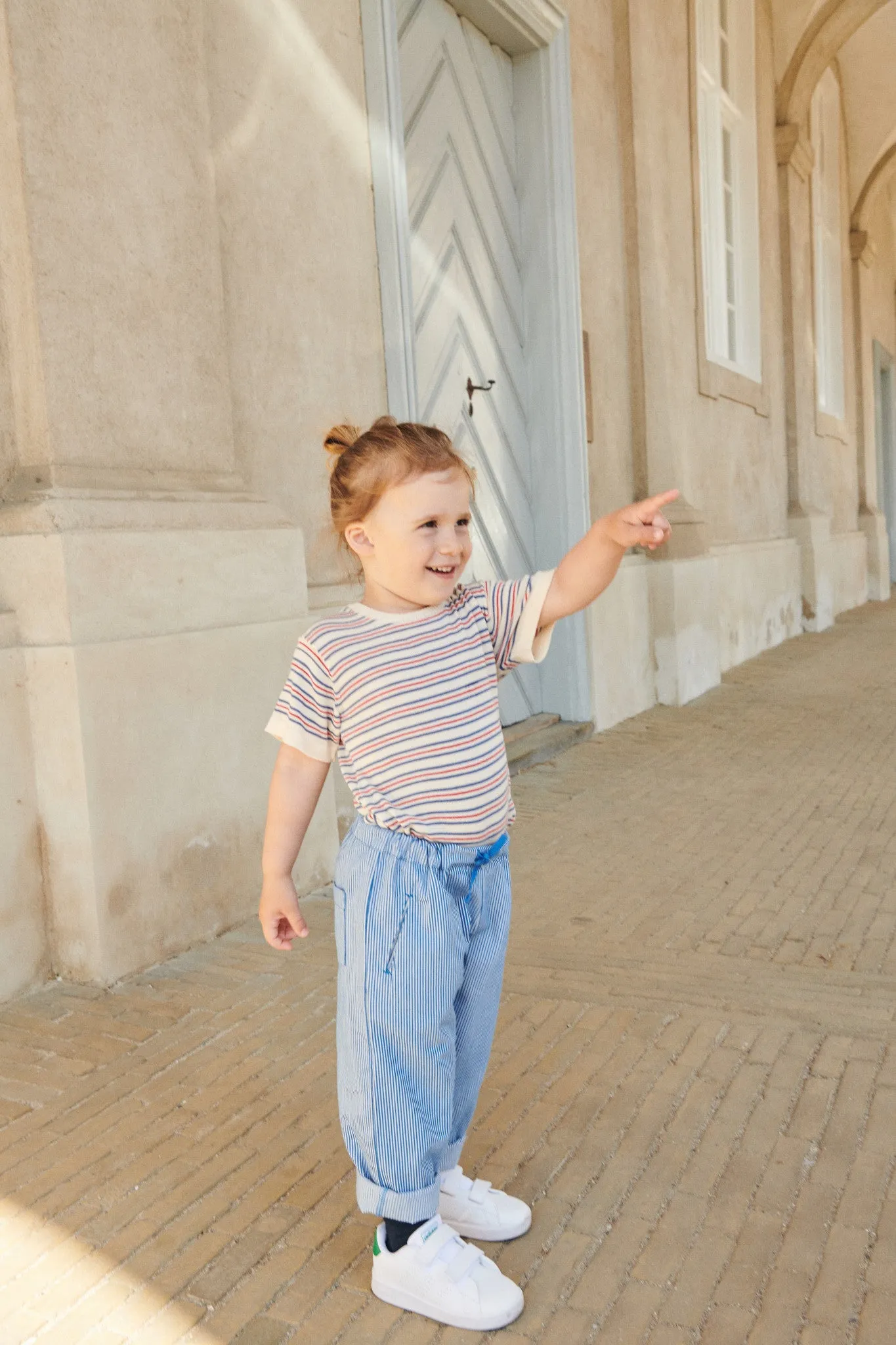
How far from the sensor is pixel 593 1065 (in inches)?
97.9

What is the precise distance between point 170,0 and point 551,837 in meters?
2.90

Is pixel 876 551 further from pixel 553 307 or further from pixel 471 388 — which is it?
pixel 471 388

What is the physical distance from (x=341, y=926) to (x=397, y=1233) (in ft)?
1.49

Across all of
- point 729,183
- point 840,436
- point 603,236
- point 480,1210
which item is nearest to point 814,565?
point 840,436

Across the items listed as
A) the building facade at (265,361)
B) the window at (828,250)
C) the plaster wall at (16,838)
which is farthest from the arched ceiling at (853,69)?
the plaster wall at (16,838)

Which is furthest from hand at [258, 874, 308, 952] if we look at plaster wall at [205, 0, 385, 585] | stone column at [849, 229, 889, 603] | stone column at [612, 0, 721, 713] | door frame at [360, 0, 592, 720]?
stone column at [849, 229, 889, 603]

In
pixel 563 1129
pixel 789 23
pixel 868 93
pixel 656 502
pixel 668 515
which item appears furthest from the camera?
pixel 868 93

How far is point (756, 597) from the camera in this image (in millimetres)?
9992

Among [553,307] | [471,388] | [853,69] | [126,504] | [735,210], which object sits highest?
[853,69]

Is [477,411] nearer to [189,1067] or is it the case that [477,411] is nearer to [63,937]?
[63,937]

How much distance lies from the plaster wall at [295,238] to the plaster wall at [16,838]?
106 cm

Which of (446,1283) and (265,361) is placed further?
(265,361)

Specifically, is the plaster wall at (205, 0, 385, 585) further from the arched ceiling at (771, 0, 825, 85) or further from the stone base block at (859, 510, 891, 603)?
the stone base block at (859, 510, 891, 603)

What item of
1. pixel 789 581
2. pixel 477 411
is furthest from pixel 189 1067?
pixel 789 581
